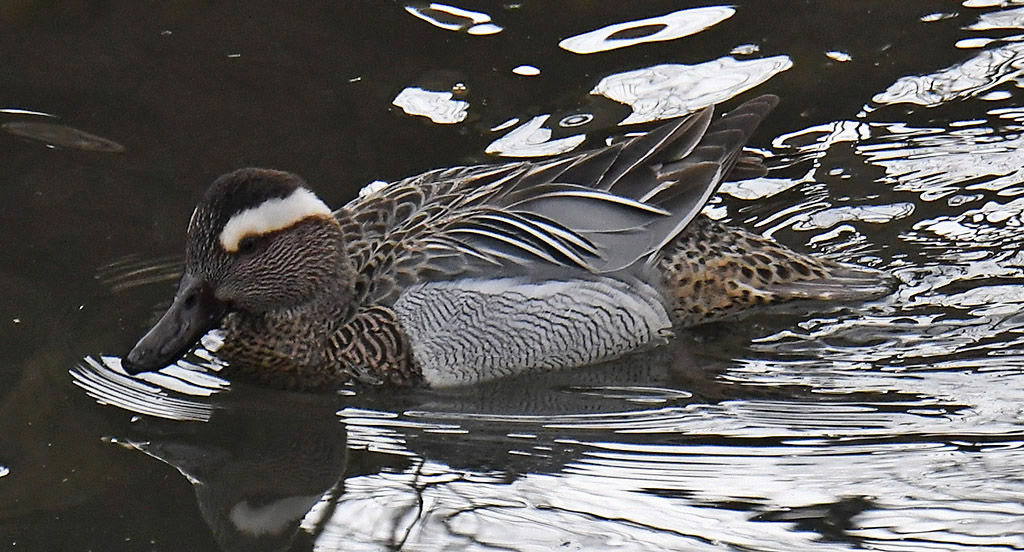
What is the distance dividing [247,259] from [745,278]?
6.78ft

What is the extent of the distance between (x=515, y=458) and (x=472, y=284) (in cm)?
84

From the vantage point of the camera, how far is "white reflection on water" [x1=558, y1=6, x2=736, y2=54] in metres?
8.14

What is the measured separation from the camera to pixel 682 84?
7.89m

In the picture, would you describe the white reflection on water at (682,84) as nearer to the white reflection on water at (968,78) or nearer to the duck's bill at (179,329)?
the white reflection on water at (968,78)

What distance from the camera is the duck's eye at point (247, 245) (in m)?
5.69

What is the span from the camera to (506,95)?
7.81m

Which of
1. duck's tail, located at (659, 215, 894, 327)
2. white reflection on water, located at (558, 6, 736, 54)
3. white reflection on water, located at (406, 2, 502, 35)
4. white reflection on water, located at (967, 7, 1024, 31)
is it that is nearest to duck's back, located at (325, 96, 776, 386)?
duck's tail, located at (659, 215, 894, 327)

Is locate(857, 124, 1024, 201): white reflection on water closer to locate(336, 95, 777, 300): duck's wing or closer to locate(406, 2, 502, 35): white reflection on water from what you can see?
locate(336, 95, 777, 300): duck's wing

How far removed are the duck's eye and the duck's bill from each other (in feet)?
0.61

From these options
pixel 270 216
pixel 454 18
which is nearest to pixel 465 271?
pixel 270 216

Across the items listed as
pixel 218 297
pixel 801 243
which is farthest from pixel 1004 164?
pixel 218 297

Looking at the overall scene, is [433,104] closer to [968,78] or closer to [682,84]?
[682,84]

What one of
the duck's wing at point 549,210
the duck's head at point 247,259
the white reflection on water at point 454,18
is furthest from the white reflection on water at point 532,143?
the duck's head at point 247,259

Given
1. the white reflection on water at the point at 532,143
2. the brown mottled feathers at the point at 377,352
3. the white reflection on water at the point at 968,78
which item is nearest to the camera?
the brown mottled feathers at the point at 377,352
